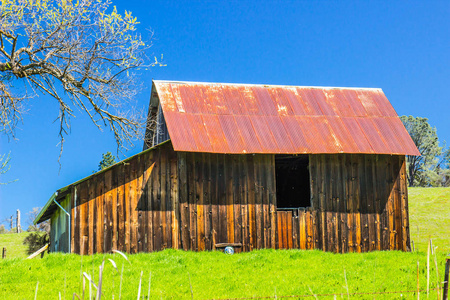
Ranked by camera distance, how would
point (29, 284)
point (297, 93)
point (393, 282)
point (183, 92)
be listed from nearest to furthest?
point (393, 282) < point (29, 284) < point (183, 92) < point (297, 93)

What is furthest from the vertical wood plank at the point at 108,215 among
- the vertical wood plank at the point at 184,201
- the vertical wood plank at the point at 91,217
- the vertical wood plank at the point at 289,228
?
the vertical wood plank at the point at 289,228

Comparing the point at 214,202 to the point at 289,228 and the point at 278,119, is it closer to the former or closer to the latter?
the point at 289,228

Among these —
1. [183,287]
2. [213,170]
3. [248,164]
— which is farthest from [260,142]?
[183,287]

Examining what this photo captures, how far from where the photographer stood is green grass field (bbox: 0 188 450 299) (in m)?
10.7

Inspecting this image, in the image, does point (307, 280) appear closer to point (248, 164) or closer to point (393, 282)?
point (393, 282)

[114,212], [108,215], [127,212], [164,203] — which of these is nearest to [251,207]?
[164,203]

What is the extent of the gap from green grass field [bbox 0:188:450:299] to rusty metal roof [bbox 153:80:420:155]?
12.0 ft

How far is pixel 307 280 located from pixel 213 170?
581 cm

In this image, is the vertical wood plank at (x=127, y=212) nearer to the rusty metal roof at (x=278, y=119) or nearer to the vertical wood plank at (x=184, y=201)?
the vertical wood plank at (x=184, y=201)

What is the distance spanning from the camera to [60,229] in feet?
57.9

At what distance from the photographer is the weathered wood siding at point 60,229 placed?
15945 millimetres

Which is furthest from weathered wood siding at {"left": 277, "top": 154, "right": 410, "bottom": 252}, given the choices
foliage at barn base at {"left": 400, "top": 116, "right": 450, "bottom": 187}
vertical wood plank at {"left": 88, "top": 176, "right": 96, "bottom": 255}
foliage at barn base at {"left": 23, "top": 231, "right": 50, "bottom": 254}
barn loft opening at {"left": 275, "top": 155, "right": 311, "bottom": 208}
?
foliage at barn base at {"left": 400, "top": 116, "right": 450, "bottom": 187}

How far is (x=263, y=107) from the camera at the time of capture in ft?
61.6

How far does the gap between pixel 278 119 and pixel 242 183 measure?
3119mm
